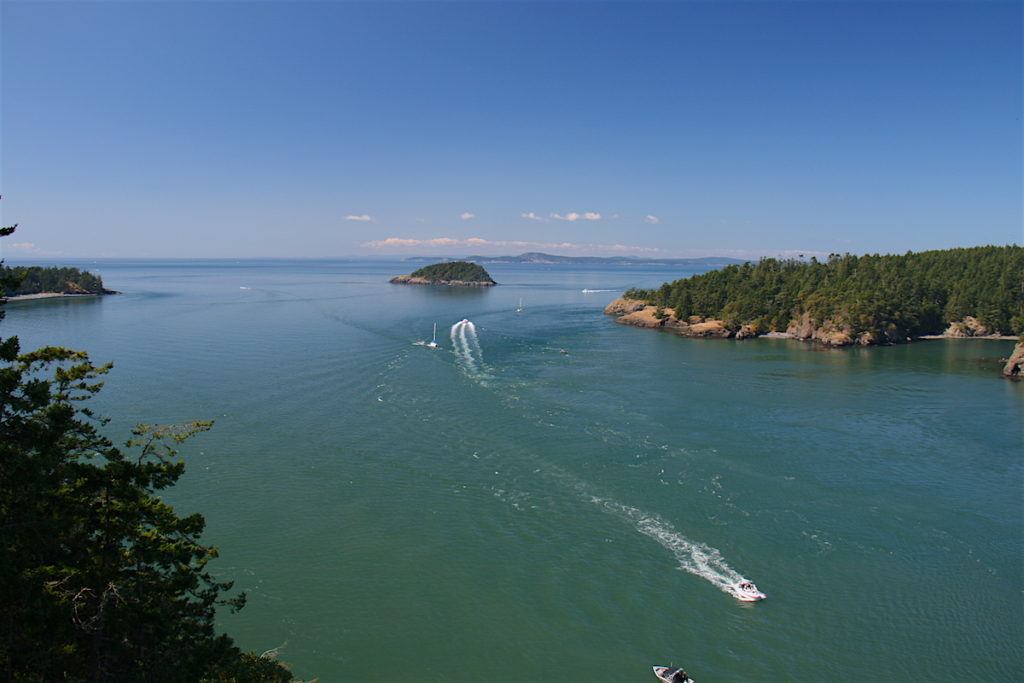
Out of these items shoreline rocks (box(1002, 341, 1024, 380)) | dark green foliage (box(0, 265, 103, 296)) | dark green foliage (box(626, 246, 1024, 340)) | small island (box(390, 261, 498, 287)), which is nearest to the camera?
shoreline rocks (box(1002, 341, 1024, 380))

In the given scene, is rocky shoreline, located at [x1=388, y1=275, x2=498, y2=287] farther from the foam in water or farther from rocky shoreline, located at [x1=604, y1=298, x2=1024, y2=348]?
the foam in water

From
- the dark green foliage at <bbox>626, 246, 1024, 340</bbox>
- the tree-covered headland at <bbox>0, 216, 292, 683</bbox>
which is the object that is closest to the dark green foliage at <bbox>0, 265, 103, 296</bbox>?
the dark green foliage at <bbox>626, 246, 1024, 340</bbox>

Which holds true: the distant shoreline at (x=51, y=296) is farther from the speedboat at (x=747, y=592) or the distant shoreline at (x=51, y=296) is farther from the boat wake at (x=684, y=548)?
the speedboat at (x=747, y=592)

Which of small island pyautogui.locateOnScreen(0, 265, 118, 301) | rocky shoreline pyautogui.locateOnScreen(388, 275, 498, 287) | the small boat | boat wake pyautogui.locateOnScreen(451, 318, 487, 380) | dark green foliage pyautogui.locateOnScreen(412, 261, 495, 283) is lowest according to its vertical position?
the small boat

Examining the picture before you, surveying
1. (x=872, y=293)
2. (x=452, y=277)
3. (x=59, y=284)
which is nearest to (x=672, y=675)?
(x=872, y=293)

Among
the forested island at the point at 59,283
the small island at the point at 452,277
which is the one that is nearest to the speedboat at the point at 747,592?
the forested island at the point at 59,283

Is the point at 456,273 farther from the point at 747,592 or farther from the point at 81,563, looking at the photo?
the point at 81,563

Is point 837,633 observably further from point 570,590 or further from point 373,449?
point 373,449
